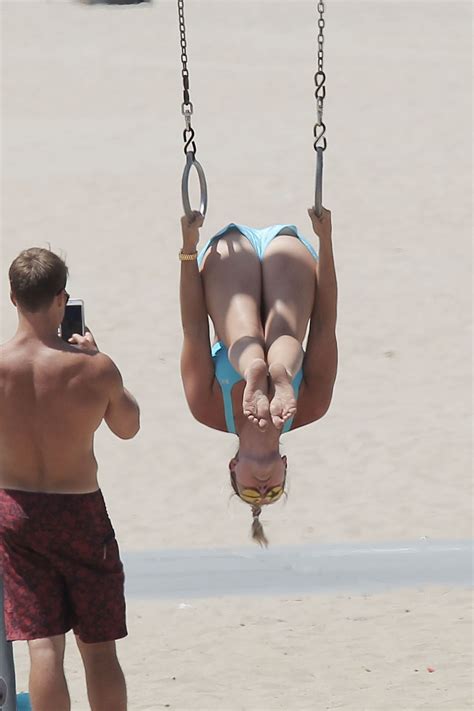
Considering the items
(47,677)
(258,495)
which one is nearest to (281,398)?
(258,495)

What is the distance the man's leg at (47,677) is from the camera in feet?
12.4

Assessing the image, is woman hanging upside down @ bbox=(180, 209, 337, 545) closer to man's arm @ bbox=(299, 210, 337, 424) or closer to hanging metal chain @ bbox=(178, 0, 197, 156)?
man's arm @ bbox=(299, 210, 337, 424)

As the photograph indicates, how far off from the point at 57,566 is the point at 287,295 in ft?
4.47

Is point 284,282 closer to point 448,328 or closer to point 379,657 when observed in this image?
point 379,657

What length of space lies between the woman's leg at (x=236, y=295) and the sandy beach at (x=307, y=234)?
1.48m

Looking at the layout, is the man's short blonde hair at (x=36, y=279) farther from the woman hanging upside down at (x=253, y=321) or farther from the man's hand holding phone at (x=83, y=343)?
the woman hanging upside down at (x=253, y=321)

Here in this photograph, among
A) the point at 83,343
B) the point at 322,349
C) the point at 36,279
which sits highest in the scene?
the point at 36,279

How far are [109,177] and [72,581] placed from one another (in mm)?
10463

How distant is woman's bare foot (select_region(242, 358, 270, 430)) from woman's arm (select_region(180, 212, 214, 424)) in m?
0.41

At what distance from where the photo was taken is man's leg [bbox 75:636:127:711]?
3842mm

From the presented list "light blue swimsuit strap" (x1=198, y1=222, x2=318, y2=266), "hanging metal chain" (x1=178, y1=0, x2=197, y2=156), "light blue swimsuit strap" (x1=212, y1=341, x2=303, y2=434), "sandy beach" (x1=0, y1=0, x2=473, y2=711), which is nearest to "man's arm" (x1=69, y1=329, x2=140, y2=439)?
"light blue swimsuit strap" (x1=212, y1=341, x2=303, y2=434)

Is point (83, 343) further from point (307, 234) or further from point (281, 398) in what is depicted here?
point (307, 234)

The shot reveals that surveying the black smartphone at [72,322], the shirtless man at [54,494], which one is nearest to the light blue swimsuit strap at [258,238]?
the black smartphone at [72,322]

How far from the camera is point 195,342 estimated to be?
4.58m
